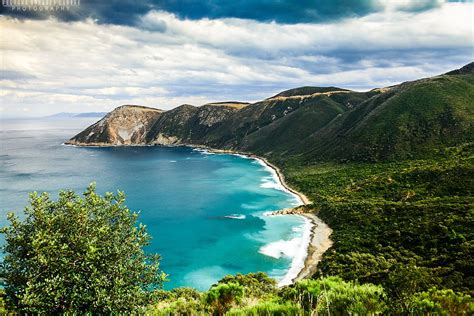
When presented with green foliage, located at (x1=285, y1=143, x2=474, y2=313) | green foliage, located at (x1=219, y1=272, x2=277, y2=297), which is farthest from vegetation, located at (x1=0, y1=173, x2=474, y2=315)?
green foliage, located at (x1=219, y1=272, x2=277, y2=297)

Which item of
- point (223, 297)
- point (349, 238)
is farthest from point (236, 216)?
point (223, 297)

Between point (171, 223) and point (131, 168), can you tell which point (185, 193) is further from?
point (131, 168)

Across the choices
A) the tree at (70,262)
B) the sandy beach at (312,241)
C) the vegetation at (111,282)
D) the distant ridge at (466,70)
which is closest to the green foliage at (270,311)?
the vegetation at (111,282)

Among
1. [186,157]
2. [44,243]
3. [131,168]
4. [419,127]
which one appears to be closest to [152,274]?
[44,243]

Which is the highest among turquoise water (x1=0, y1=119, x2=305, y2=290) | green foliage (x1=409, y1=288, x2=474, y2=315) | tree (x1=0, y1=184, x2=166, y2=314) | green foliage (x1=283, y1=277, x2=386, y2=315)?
tree (x1=0, y1=184, x2=166, y2=314)

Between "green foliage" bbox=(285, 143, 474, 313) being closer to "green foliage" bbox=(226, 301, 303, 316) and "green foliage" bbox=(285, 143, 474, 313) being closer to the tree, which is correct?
"green foliage" bbox=(226, 301, 303, 316)

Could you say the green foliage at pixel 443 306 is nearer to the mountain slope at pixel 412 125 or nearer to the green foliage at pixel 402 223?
the green foliage at pixel 402 223
